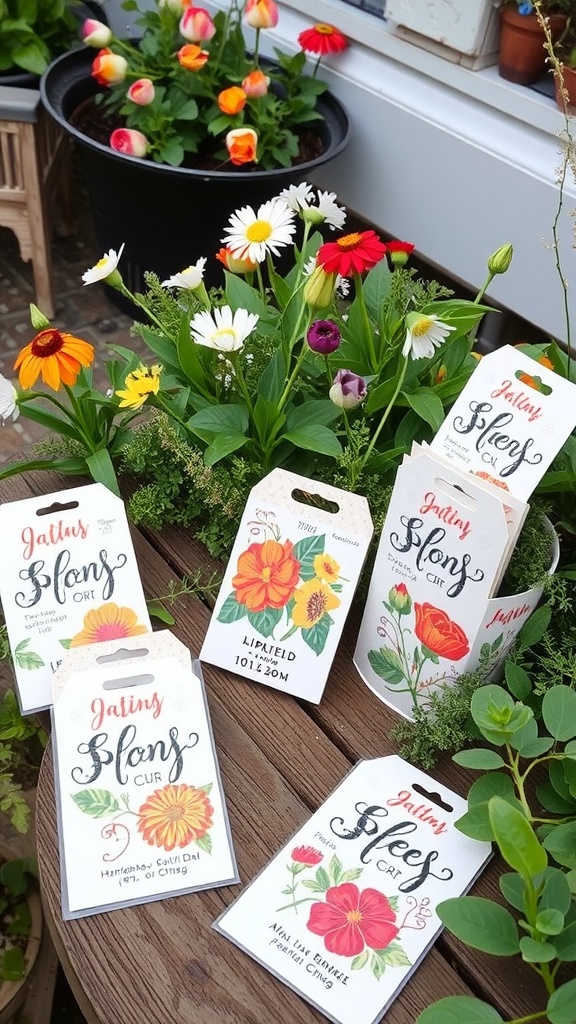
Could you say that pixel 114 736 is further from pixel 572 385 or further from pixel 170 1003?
pixel 572 385

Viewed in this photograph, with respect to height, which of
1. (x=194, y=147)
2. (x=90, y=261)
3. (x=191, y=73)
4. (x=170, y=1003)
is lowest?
(x=90, y=261)

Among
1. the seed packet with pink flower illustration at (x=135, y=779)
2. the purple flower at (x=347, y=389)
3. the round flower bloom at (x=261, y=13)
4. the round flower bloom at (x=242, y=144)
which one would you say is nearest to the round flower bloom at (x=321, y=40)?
the round flower bloom at (x=261, y=13)

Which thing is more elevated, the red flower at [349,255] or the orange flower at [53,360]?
the red flower at [349,255]

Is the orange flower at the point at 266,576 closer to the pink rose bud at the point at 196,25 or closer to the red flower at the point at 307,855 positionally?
the red flower at the point at 307,855

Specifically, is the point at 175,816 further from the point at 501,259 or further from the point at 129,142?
the point at 129,142

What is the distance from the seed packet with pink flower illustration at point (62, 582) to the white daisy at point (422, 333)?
379 mm

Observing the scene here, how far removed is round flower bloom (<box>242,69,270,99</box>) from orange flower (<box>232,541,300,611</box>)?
1383mm

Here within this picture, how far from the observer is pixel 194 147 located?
2.05 metres

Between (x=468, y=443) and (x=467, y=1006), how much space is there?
1.72 feet

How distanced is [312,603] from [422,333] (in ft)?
1.04

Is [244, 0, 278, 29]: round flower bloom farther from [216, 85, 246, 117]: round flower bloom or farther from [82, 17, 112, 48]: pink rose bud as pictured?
[82, 17, 112, 48]: pink rose bud

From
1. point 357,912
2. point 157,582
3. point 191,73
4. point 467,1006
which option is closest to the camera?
point 467,1006

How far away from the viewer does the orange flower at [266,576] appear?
96 cm

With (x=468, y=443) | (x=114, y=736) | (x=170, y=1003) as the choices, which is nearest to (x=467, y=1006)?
(x=170, y=1003)
